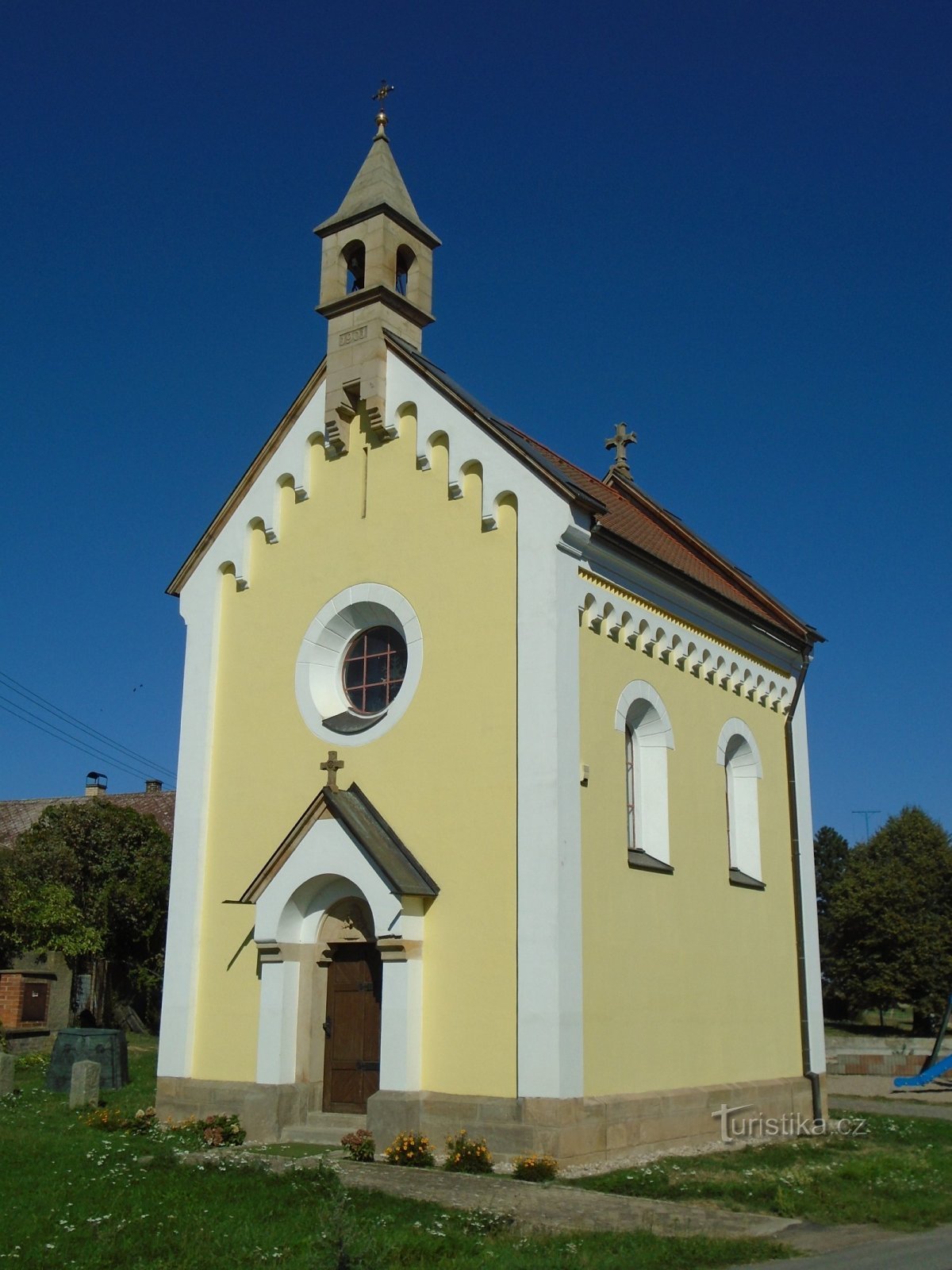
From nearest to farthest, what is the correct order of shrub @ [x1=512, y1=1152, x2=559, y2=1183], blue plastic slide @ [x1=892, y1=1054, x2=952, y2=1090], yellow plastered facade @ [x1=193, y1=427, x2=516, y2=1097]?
shrub @ [x1=512, y1=1152, x2=559, y2=1183]
yellow plastered facade @ [x1=193, y1=427, x2=516, y2=1097]
blue plastic slide @ [x1=892, y1=1054, x2=952, y2=1090]

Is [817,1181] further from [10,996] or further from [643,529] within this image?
[10,996]

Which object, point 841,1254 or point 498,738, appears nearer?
point 841,1254

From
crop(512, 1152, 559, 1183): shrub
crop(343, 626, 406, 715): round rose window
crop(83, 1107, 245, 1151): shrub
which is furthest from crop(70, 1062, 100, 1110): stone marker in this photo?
crop(512, 1152, 559, 1183): shrub

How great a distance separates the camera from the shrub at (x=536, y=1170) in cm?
1208

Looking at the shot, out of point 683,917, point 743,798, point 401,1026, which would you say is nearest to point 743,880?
point 743,798

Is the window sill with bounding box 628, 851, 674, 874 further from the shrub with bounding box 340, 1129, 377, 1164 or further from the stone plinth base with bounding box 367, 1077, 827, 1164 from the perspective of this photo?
the shrub with bounding box 340, 1129, 377, 1164

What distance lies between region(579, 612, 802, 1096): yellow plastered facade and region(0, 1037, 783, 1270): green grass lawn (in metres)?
4.02

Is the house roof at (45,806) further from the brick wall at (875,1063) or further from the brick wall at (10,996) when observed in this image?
the brick wall at (875,1063)

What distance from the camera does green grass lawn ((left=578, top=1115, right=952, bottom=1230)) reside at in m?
11.0

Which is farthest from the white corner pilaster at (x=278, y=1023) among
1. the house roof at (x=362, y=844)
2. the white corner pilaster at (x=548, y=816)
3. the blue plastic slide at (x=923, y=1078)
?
the blue plastic slide at (x=923, y=1078)

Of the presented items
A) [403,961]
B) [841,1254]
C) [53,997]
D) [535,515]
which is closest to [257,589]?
[535,515]

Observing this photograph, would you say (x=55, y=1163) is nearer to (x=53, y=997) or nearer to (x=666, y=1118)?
(x=666, y=1118)

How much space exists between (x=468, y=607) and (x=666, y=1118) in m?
6.69

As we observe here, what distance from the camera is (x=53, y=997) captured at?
33.2 m
